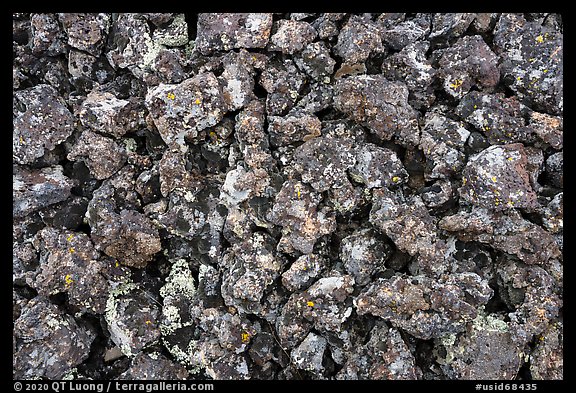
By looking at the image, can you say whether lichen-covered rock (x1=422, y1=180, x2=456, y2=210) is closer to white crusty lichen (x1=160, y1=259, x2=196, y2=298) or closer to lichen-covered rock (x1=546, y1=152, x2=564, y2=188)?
lichen-covered rock (x1=546, y1=152, x2=564, y2=188)

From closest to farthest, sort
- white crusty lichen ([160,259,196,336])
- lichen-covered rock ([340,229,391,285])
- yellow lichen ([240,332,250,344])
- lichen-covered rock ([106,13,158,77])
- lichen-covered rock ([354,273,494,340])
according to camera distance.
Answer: lichen-covered rock ([354,273,494,340]), lichen-covered rock ([340,229,391,285]), yellow lichen ([240,332,250,344]), white crusty lichen ([160,259,196,336]), lichen-covered rock ([106,13,158,77])

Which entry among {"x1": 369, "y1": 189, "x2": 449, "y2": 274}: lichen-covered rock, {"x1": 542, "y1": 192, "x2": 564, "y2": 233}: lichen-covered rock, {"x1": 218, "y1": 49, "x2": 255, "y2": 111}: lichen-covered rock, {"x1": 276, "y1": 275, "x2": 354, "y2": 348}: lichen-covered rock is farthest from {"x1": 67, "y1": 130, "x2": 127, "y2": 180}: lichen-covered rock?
{"x1": 542, "y1": 192, "x2": 564, "y2": 233}: lichen-covered rock

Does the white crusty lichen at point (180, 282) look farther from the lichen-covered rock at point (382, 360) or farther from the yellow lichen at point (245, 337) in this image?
the lichen-covered rock at point (382, 360)

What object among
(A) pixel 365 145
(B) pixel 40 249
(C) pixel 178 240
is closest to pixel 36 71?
(B) pixel 40 249

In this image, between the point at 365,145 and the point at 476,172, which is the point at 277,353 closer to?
the point at 365,145

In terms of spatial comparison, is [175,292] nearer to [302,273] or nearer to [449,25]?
[302,273]

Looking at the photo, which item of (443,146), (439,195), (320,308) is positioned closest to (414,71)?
(443,146)
